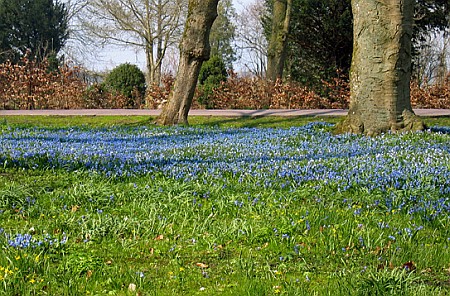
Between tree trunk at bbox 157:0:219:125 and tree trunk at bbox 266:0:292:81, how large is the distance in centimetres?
1016

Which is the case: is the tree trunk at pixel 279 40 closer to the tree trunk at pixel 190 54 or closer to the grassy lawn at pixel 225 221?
the tree trunk at pixel 190 54

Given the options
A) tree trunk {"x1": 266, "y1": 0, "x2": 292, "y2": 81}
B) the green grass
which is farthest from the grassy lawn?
tree trunk {"x1": 266, "y1": 0, "x2": 292, "y2": 81}

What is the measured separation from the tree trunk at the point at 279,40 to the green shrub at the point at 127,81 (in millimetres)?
6525

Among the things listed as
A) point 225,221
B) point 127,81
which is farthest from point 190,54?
point 127,81

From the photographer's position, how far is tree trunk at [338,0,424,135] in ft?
33.8

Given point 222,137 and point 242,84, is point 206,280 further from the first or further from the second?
point 242,84

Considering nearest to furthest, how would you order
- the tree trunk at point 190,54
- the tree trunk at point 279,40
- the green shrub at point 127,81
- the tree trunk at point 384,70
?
the tree trunk at point 384,70, the tree trunk at point 190,54, the tree trunk at point 279,40, the green shrub at point 127,81

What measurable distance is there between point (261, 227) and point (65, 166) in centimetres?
358

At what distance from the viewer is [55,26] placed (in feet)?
128

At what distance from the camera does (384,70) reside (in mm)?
10305

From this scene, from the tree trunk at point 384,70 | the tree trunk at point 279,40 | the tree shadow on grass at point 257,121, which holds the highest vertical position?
the tree trunk at point 279,40

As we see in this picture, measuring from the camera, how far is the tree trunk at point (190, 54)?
515 inches

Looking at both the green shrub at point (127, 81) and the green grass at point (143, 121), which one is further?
the green shrub at point (127, 81)

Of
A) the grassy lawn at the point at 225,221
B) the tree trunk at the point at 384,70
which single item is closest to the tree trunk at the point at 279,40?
the tree trunk at the point at 384,70
